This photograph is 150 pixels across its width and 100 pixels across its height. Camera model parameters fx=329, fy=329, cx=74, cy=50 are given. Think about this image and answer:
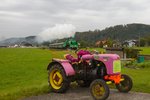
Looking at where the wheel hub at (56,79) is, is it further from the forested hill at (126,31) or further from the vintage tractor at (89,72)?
the forested hill at (126,31)

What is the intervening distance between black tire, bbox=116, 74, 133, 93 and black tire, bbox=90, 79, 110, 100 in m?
1.35

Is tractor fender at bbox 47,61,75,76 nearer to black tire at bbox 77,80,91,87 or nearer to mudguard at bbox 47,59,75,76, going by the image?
mudguard at bbox 47,59,75,76

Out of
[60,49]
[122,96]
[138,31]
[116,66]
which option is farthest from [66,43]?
[138,31]

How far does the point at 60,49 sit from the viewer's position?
32.6ft

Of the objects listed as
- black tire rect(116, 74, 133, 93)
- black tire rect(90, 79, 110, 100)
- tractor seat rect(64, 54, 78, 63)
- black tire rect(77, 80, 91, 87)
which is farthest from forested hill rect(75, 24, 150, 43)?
black tire rect(90, 79, 110, 100)

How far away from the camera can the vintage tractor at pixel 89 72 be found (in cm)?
911

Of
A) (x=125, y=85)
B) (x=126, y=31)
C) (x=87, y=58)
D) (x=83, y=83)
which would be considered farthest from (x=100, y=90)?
(x=126, y=31)

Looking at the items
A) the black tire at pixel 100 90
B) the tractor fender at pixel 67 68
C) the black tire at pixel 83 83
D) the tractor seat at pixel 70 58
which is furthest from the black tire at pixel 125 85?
the tractor seat at pixel 70 58

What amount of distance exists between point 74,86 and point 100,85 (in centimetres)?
211

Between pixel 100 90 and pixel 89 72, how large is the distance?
1.10 m

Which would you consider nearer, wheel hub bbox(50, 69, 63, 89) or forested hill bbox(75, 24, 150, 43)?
wheel hub bbox(50, 69, 63, 89)

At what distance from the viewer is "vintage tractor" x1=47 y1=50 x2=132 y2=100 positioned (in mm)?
9109

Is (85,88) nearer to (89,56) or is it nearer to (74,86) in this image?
(74,86)

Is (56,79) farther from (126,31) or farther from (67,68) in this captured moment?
(126,31)
